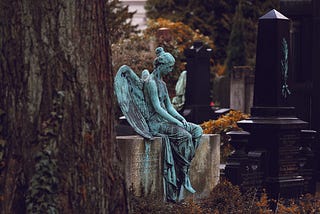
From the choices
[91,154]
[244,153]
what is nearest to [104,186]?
[91,154]

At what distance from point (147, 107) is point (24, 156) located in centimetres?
444

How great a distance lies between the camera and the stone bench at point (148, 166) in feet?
39.5

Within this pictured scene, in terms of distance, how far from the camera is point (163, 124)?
12.6 metres

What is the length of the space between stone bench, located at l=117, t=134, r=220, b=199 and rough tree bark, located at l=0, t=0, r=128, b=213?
3.06 m

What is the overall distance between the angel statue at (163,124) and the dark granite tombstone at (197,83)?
11.0 m

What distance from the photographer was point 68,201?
8227mm

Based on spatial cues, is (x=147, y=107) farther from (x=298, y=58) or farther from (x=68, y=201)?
(x=298, y=58)

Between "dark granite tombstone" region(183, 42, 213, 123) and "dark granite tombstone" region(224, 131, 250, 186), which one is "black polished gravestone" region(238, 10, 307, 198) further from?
"dark granite tombstone" region(183, 42, 213, 123)

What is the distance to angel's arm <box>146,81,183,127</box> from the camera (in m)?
12.5

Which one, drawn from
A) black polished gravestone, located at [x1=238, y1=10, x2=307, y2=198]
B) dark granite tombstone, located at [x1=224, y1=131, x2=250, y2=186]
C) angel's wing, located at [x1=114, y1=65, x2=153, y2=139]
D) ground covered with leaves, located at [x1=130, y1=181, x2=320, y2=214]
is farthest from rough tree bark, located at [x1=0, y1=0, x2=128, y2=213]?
black polished gravestone, located at [x1=238, y1=10, x2=307, y2=198]

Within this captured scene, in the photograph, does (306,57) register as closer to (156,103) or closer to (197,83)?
(156,103)

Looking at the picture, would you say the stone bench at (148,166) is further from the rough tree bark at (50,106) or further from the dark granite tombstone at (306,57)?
the dark granite tombstone at (306,57)

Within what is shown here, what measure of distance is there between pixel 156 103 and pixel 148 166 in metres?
0.72

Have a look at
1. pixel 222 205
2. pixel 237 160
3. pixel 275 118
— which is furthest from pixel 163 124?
pixel 275 118
